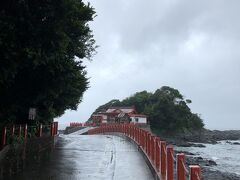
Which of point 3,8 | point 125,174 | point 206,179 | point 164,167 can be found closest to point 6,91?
point 3,8

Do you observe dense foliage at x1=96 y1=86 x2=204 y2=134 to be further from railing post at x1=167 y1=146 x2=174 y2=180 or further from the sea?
railing post at x1=167 y1=146 x2=174 y2=180

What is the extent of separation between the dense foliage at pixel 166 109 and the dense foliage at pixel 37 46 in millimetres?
77131

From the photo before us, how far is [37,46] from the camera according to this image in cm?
1457

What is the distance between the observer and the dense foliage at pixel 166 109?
94750 millimetres

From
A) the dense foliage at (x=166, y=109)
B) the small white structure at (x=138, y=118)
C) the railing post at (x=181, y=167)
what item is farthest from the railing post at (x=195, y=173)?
the dense foliage at (x=166, y=109)

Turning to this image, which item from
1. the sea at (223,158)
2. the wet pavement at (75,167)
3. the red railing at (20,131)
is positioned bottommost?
the sea at (223,158)

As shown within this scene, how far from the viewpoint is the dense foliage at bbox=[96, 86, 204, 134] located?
94.8 m

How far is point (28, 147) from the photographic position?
1981cm

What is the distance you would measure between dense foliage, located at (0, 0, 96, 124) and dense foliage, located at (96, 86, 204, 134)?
3037 inches

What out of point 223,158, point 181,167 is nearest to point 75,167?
point 181,167

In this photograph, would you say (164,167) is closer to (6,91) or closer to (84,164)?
(84,164)

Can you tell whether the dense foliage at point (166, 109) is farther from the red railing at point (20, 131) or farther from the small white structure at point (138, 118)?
the red railing at point (20, 131)

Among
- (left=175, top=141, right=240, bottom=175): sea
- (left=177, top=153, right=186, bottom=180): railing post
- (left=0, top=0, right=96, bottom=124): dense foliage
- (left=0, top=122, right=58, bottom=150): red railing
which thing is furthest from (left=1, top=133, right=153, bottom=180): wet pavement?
(left=175, top=141, right=240, bottom=175): sea

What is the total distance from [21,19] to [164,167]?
7.39 meters
